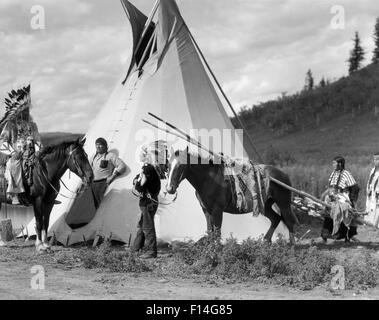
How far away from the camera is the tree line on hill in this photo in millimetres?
57312

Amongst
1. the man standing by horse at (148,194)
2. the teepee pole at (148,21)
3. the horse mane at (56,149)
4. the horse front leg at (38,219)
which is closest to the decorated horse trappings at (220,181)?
the man standing by horse at (148,194)

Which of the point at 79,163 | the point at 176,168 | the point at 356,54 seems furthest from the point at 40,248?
the point at 356,54

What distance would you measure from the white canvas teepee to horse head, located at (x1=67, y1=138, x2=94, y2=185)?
1140 mm

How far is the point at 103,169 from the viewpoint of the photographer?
30.7ft

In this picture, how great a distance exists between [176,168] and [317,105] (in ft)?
182

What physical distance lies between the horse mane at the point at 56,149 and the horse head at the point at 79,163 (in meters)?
0.12

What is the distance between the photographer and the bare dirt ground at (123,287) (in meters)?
5.91

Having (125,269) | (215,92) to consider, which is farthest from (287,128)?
(125,269)

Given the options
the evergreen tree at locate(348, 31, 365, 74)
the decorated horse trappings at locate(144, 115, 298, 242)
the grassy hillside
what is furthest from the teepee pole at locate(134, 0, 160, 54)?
the evergreen tree at locate(348, 31, 365, 74)

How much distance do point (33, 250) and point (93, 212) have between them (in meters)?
1.17

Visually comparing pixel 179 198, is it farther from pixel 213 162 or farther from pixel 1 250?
pixel 1 250

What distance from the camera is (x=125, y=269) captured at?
23.7 feet

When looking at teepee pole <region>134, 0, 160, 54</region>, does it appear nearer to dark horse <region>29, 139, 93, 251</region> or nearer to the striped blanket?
dark horse <region>29, 139, 93, 251</region>
